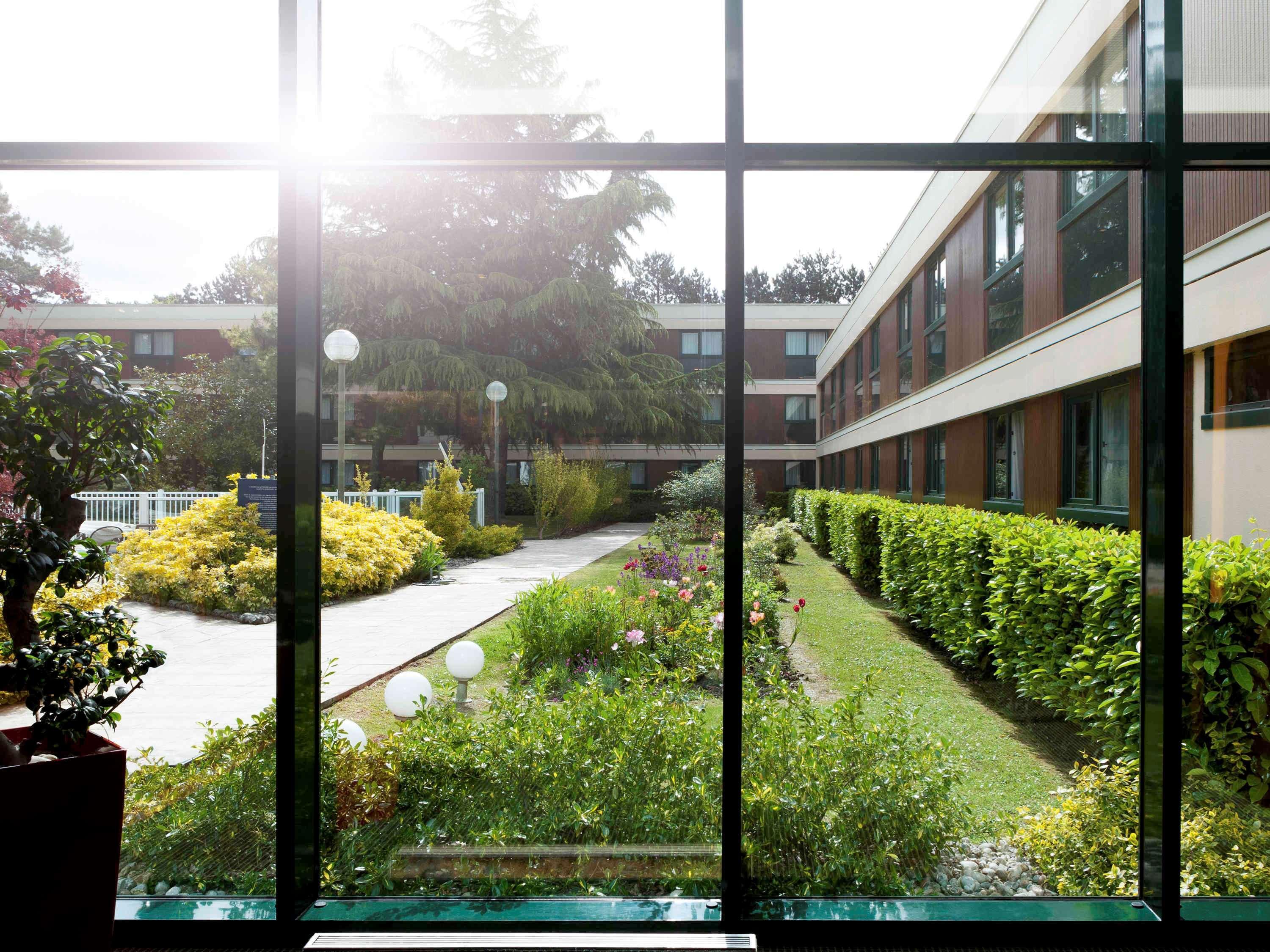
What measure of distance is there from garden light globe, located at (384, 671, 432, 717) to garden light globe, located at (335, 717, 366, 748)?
0.37ft

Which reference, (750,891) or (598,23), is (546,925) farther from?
(598,23)

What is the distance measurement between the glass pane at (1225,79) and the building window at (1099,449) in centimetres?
83

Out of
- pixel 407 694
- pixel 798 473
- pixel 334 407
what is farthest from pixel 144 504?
pixel 798 473

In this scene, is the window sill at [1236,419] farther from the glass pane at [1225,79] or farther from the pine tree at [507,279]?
the pine tree at [507,279]

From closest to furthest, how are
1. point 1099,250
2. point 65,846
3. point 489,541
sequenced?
1. point 65,846
2. point 1099,250
3. point 489,541

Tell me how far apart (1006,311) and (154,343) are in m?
2.95

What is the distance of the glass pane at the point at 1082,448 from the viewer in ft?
8.51

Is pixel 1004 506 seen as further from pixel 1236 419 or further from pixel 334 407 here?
pixel 334 407

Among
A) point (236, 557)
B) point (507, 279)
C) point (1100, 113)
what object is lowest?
point (236, 557)

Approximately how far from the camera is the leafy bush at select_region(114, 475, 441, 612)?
8.51 ft

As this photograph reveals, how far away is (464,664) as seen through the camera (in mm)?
2592

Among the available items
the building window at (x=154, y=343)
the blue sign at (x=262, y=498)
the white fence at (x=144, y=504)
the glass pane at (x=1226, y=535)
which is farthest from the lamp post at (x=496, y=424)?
the glass pane at (x=1226, y=535)

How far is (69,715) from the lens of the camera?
1.94 metres

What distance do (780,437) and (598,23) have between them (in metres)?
1.53
